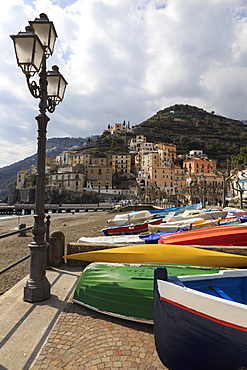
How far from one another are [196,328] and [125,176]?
92.5m

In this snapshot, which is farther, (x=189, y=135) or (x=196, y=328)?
(x=189, y=135)

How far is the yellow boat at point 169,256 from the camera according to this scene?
16.0 feet

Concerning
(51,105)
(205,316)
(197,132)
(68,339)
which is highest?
(197,132)

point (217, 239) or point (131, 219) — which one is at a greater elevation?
point (217, 239)

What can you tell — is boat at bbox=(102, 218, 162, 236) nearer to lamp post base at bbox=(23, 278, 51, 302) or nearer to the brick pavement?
lamp post base at bbox=(23, 278, 51, 302)

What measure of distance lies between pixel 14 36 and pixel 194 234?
7358mm

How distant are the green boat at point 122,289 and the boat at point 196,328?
107 cm

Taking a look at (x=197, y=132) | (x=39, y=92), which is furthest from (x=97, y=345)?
(x=197, y=132)

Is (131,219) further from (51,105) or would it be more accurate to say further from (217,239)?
(51,105)

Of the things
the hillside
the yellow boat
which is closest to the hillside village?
the hillside

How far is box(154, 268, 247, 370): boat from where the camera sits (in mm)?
2104

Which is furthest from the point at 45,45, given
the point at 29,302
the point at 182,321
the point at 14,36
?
the point at 182,321

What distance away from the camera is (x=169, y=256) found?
5.04 meters

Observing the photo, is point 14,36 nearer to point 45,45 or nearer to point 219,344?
point 45,45
